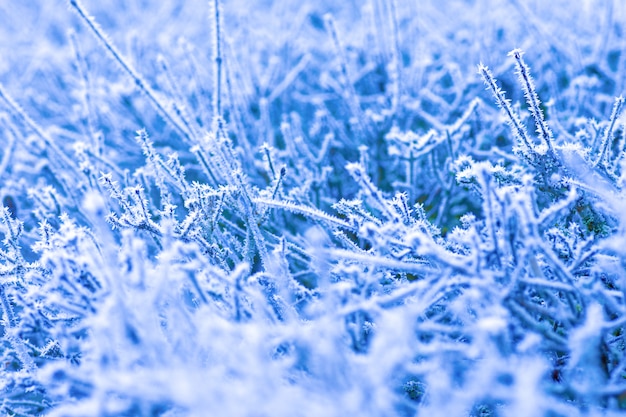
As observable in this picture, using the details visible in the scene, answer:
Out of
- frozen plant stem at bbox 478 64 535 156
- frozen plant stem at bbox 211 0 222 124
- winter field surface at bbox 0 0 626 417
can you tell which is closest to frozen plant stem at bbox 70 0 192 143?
winter field surface at bbox 0 0 626 417

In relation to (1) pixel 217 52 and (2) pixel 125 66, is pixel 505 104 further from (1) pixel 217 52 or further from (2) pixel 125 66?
(2) pixel 125 66

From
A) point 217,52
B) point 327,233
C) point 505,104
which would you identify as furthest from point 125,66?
point 505,104

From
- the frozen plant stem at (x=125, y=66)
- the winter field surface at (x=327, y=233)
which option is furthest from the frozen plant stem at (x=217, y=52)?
the frozen plant stem at (x=125, y=66)

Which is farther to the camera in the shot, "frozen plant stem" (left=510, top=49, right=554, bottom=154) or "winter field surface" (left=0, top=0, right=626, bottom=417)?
"frozen plant stem" (left=510, top=49, right=554, bottom=154)

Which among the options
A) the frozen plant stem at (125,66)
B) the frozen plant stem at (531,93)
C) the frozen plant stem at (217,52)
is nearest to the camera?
the frozen plant stem at (531,93)

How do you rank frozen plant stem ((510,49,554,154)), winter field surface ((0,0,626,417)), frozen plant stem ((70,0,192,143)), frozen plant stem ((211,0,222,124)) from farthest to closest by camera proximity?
frozen plant stem ((211,0,222,124))
frozen plant stem ((70,0,192,143))
frozen plant stem ((510,49,554,154))
winter field surface ((0,0,626,417))

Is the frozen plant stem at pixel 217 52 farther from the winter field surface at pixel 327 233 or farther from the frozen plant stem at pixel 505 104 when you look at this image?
the frozen plant stem at pixel 505 104

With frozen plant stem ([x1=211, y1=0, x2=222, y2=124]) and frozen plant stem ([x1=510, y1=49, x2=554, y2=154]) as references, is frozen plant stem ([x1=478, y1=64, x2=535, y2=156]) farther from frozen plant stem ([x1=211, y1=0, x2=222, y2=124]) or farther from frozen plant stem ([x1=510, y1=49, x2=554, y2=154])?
frozen plant stem ([x1=211, y1=0, x2=222, y2=124])

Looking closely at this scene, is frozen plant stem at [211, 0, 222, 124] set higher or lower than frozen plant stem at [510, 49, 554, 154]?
higher
